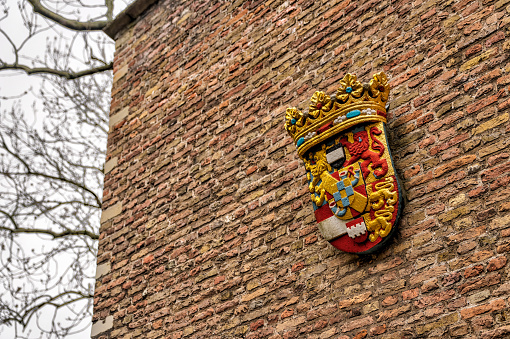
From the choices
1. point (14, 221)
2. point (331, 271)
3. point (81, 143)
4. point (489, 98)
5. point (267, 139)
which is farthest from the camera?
point (81, 143)

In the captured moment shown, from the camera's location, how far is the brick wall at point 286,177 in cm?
323

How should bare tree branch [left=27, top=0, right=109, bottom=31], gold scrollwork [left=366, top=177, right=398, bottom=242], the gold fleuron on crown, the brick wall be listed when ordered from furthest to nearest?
bare tree branch [left=27, top=0, right=109, bottom=31], the gold fleuron on crown, gold scrollwork [left=366, top=177, right=398, bottom=242], the brick wall

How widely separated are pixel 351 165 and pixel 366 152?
13 cm

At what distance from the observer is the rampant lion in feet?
11.4

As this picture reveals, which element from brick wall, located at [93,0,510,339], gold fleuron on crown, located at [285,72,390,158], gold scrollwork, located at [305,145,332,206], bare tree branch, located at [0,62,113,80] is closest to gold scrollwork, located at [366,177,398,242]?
brick wall, located at [93,0,510,339]

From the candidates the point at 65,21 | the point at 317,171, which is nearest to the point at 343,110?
the point at 317,171

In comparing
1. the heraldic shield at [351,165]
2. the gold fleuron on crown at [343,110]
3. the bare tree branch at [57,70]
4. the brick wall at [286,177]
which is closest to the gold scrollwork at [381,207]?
the heraldic shield at [351,165]

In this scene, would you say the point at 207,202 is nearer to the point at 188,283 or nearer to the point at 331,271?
the point at 188,283

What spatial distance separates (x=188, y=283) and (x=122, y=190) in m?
1.54

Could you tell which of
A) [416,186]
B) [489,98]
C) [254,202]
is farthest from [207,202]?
[489,98]

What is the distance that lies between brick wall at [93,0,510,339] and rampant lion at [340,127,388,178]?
22 centimetres

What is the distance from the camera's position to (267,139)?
4531 mm

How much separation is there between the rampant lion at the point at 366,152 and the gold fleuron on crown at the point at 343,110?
0.09m

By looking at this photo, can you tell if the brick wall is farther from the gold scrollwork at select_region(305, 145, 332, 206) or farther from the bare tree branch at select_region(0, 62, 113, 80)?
the bare tree branch at select_region(0, 62, 113, 80)
